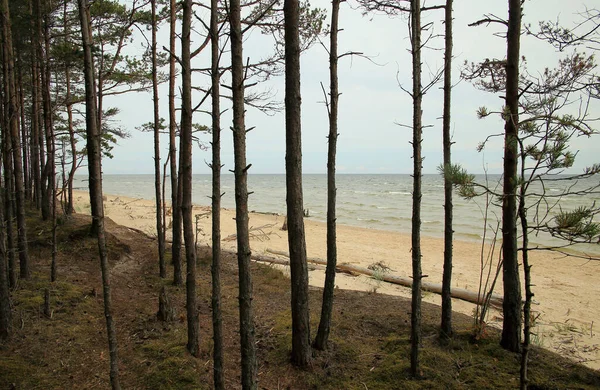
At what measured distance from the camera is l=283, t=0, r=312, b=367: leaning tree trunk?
13.5 ft

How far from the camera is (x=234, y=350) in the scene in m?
5.17

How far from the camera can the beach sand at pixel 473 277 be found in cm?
612

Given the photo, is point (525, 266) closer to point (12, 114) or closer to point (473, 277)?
point (12, 114)

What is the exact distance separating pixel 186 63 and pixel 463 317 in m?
6.26

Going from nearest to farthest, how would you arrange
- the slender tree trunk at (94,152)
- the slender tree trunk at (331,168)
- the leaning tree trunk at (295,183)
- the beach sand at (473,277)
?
the slender tree trunk at (94,152)
the leaning tree trunk at (295,183)
the slender tree trunk at (331,168)
the beach sand at (473,277)

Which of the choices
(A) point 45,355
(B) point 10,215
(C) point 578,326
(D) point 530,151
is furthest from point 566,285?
(B) point 10,215

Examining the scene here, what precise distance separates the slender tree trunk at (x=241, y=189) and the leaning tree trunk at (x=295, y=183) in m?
0.95

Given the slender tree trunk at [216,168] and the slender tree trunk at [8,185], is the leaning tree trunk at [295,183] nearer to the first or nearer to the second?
the slender tree trunk at [216,168]

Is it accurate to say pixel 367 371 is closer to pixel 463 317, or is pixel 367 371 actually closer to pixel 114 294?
pixel 463 317

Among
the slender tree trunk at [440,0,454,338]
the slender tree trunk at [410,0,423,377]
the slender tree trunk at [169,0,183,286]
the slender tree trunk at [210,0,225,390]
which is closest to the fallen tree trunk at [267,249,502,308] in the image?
the slender tree trunk at [440,0,454,338]

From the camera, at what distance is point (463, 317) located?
21.3 feet

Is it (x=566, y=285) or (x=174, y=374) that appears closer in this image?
(x=174, y=374)

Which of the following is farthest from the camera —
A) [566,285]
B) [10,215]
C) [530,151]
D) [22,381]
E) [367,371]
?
[566,285]

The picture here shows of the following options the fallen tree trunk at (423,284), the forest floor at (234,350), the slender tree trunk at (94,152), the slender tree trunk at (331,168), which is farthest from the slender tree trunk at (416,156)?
the slender tree trunk at (94,152)
